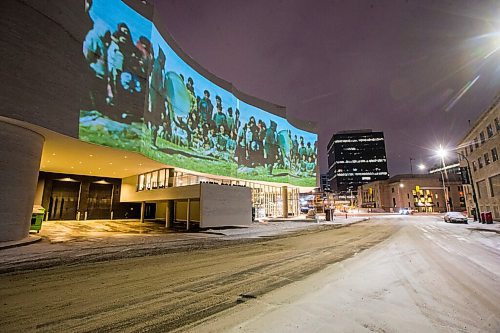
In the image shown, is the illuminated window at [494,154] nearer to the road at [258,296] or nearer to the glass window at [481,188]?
the glass window at [481,188]

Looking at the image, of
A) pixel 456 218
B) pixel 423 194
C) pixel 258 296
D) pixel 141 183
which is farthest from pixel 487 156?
pixel 423 194

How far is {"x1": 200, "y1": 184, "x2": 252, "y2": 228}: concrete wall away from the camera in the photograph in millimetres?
22844

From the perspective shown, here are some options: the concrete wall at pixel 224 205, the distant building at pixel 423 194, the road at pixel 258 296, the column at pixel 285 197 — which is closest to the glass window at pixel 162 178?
the concrete wall at pixel 224 205

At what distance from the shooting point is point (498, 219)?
29359mm

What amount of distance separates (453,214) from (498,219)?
4.29 m

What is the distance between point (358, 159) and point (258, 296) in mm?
189944

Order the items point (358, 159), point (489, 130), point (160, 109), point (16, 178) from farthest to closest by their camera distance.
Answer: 1. point (358, 159)
2. point (489, 130)
3. point (160, 109)
4. point (16, 178)

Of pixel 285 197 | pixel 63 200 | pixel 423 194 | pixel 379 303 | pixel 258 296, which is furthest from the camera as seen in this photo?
pixel 423 194

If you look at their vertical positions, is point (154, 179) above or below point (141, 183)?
above

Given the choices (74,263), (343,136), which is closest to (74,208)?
(74,263)

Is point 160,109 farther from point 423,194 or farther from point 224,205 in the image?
point 423,194

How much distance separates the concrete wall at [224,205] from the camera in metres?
22.8

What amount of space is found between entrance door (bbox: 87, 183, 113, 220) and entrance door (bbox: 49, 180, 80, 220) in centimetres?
186

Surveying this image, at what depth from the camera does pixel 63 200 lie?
1340 inches
